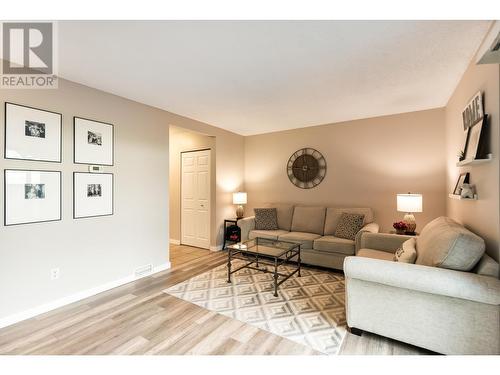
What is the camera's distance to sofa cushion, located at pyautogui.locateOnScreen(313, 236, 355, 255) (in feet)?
10.8

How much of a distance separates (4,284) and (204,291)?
1.84m

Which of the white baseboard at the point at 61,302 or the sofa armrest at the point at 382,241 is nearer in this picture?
the white baseboard at the point at 61,302

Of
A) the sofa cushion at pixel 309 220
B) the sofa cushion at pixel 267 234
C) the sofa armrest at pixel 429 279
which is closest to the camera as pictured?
the sofa armrest at pixel 429 279

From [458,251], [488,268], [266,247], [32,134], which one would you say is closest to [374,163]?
[266,247]

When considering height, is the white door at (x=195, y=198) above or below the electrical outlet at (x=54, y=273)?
above

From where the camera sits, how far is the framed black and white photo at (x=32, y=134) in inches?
83.7

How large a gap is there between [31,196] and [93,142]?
82 centimetres

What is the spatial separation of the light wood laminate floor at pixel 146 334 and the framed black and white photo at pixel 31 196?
3.16 feet

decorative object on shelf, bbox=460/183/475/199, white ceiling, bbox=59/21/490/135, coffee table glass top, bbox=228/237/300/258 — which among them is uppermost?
white ceiling, bbox=59/21/490/135

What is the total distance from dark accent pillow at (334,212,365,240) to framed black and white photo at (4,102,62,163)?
12.2 feet

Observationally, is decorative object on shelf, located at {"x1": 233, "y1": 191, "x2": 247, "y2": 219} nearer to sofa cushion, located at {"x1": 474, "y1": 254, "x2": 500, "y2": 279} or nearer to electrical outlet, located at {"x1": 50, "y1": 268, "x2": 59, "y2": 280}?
electrical outlet, located at {"x1": 50, "y1": 268, "x2": 59, "y2": 280}

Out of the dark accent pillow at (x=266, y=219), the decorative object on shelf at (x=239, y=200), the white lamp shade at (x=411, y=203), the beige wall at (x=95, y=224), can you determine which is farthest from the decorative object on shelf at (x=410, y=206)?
the beige wall at (x=95, y=224)

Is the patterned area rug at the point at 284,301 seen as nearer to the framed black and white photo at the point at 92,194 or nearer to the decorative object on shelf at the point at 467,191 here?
the framed black and white photo at the point at 92,194

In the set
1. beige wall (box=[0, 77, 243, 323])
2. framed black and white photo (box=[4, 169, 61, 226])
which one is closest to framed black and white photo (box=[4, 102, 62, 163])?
beige wall (box=[0, 77, 243, 323])
